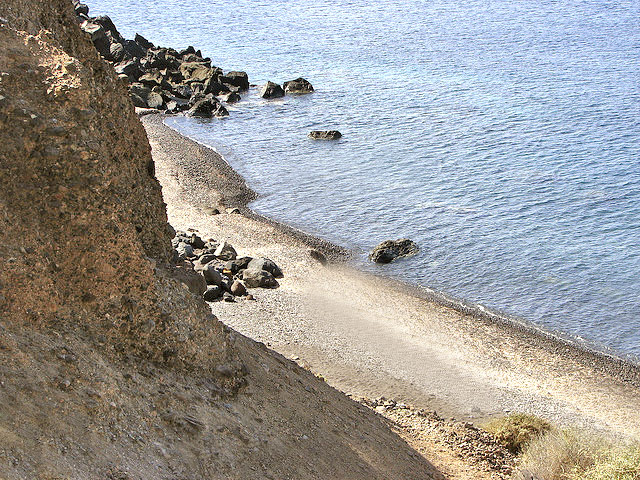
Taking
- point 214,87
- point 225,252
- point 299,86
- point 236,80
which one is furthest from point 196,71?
point 225,252

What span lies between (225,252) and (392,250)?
293 inches

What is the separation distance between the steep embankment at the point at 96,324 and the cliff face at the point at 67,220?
17 millimetres

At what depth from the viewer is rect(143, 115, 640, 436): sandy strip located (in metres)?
20.1

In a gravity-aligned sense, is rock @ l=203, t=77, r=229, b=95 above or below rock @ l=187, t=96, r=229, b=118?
above

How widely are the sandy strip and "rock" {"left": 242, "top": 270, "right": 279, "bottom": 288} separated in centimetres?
52

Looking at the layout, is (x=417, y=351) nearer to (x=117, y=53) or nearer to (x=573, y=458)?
(x=573, y=458)

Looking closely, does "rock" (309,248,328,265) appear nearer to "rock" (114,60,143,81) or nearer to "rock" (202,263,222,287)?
"rock" (202,263,222,287)

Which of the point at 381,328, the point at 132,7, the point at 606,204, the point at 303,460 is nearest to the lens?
the point at 303,460

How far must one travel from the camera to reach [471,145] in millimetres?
44688

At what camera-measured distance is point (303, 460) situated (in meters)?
11.1

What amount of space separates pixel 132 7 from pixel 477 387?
88.0m

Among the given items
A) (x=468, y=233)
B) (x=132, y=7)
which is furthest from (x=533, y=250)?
(x=132, y=7)

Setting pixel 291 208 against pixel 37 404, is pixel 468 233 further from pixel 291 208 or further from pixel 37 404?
pixel 37 404

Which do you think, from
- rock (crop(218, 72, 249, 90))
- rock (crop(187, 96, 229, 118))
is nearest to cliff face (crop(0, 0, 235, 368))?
rock (crop(187, 96, 229, 118))
